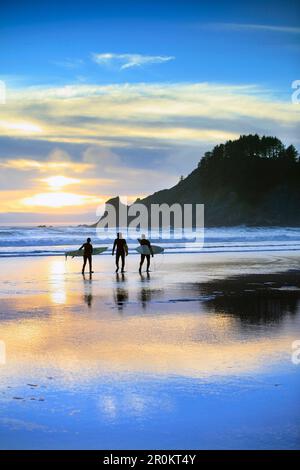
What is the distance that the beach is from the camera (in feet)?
18.3

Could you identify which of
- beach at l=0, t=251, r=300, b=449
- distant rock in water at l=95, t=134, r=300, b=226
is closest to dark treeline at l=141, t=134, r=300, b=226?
distant rock in water at l=95, t=134, r=300, b=226

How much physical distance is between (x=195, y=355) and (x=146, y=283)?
11.5 meters

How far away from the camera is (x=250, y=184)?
173125mm

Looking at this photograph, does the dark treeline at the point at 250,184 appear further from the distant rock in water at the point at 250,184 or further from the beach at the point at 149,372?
the beach at the point at 149,372

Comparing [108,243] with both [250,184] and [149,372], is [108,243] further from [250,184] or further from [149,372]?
[250,184]

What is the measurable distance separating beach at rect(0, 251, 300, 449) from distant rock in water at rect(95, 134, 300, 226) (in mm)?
133175

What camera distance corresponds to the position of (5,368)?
26.2 feet

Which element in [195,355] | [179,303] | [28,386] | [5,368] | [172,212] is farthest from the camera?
[172,212]

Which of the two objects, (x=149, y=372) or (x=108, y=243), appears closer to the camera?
(x=149, y=372)

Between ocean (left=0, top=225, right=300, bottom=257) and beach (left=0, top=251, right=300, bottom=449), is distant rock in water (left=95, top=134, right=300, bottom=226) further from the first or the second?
beach (left=0, top=251, right=300, bottom=449)

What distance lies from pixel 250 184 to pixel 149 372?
169 meters

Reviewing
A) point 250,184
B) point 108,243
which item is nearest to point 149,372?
point 108,243

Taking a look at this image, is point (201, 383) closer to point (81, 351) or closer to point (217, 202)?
point (81, 351)
